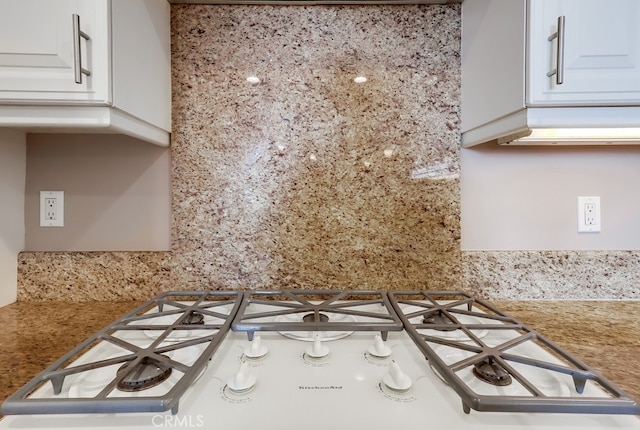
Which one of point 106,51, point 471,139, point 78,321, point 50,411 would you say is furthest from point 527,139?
point 78,321

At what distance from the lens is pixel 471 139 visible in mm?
990

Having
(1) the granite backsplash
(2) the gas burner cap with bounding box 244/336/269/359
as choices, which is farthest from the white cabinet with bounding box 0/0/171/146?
(2) the gas burner cap with bounding box 244/336/269/359

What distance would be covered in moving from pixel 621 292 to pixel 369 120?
94cm

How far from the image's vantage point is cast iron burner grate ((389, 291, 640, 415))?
1.54 ft

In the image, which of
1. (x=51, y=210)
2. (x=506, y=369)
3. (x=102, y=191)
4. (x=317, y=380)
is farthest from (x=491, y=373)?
(x=51, y=210)

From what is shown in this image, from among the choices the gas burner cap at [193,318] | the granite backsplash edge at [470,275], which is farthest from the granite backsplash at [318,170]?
the gas burner cap at [193,318]

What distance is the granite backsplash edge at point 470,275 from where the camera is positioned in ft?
3.31

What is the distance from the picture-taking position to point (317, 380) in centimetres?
56

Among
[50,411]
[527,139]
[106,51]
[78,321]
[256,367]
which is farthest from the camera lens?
[527,139]

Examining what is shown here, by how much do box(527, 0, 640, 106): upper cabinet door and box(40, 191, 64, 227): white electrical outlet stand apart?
1317mm

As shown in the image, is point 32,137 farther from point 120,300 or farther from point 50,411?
point 50,411

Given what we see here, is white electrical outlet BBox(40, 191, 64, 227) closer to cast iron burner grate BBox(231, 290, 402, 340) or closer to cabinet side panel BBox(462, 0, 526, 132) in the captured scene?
cast iron burner grate BBox(231, 290, 402, 340)

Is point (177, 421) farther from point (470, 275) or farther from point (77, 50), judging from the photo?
point (470, 275)

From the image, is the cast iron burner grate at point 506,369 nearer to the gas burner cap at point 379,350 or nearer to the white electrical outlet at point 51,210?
the gas burner cap at point 379,350
